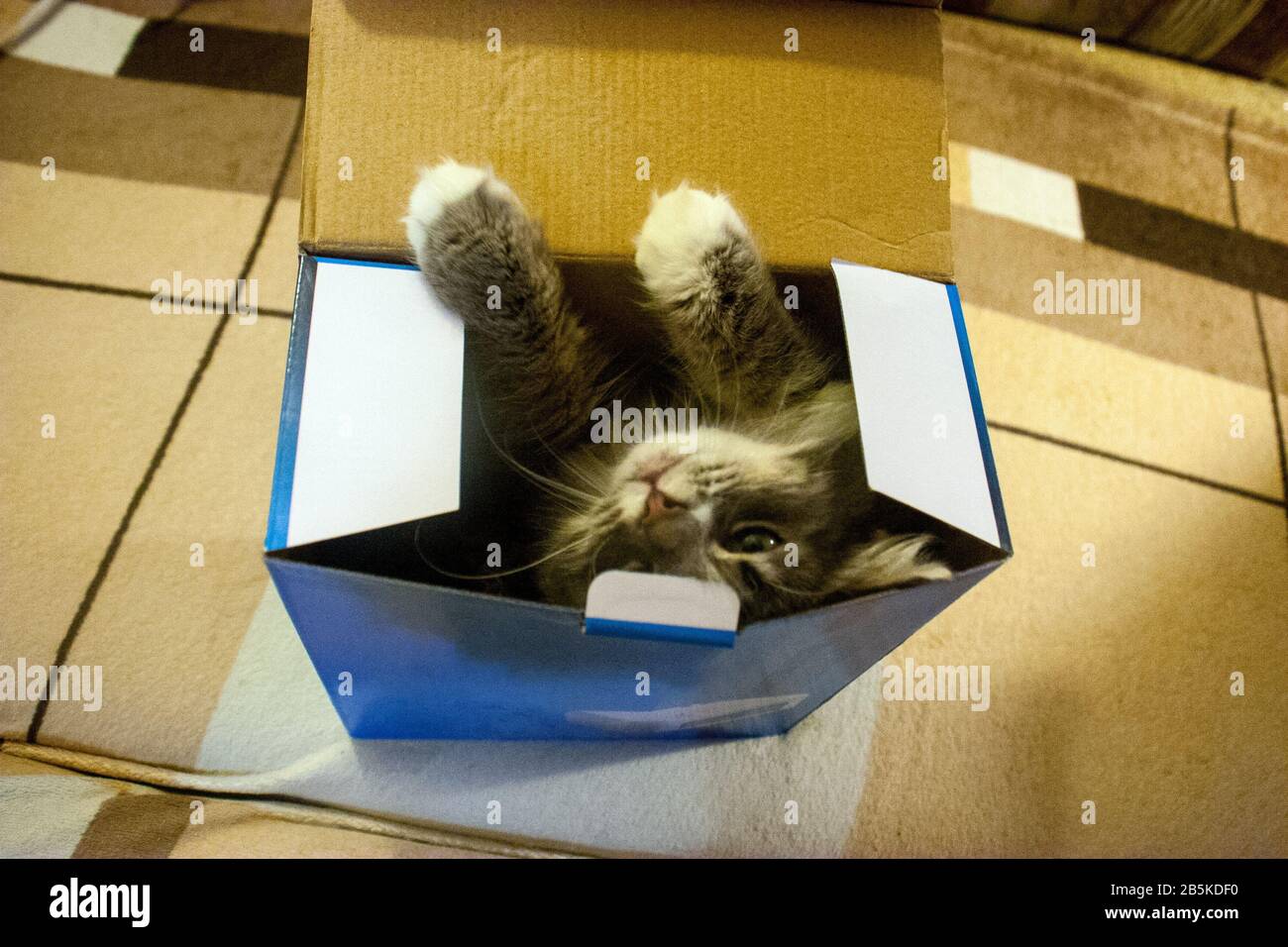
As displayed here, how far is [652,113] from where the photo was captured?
772mm

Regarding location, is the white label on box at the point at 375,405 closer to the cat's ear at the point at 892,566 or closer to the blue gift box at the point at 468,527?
the blue gift box at the point at 468,527

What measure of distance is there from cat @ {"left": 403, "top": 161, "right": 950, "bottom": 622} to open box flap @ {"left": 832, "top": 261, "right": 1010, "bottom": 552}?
0.02 meters

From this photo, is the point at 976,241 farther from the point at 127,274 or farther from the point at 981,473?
the point at 127,274

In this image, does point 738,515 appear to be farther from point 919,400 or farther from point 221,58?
point 221,58

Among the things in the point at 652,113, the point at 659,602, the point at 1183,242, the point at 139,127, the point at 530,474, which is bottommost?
the point at 659,602

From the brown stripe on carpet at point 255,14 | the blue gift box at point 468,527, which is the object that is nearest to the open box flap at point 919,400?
the blue gift box at point 468,527

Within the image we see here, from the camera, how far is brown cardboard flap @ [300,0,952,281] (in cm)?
74

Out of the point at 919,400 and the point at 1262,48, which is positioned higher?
the point at 1262,48

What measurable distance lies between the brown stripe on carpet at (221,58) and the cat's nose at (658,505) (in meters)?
1.04

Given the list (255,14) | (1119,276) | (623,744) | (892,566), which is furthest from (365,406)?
(1119,276)

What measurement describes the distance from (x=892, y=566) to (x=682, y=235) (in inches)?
13.6

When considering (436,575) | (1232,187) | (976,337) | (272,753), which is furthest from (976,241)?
(272,753)

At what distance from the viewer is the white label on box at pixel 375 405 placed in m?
0.55

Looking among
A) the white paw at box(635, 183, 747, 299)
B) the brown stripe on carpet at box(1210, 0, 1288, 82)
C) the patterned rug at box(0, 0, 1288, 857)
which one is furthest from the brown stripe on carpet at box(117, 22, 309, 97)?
the brown stripe on carpet at box(1210, 0, 1288, 82)
